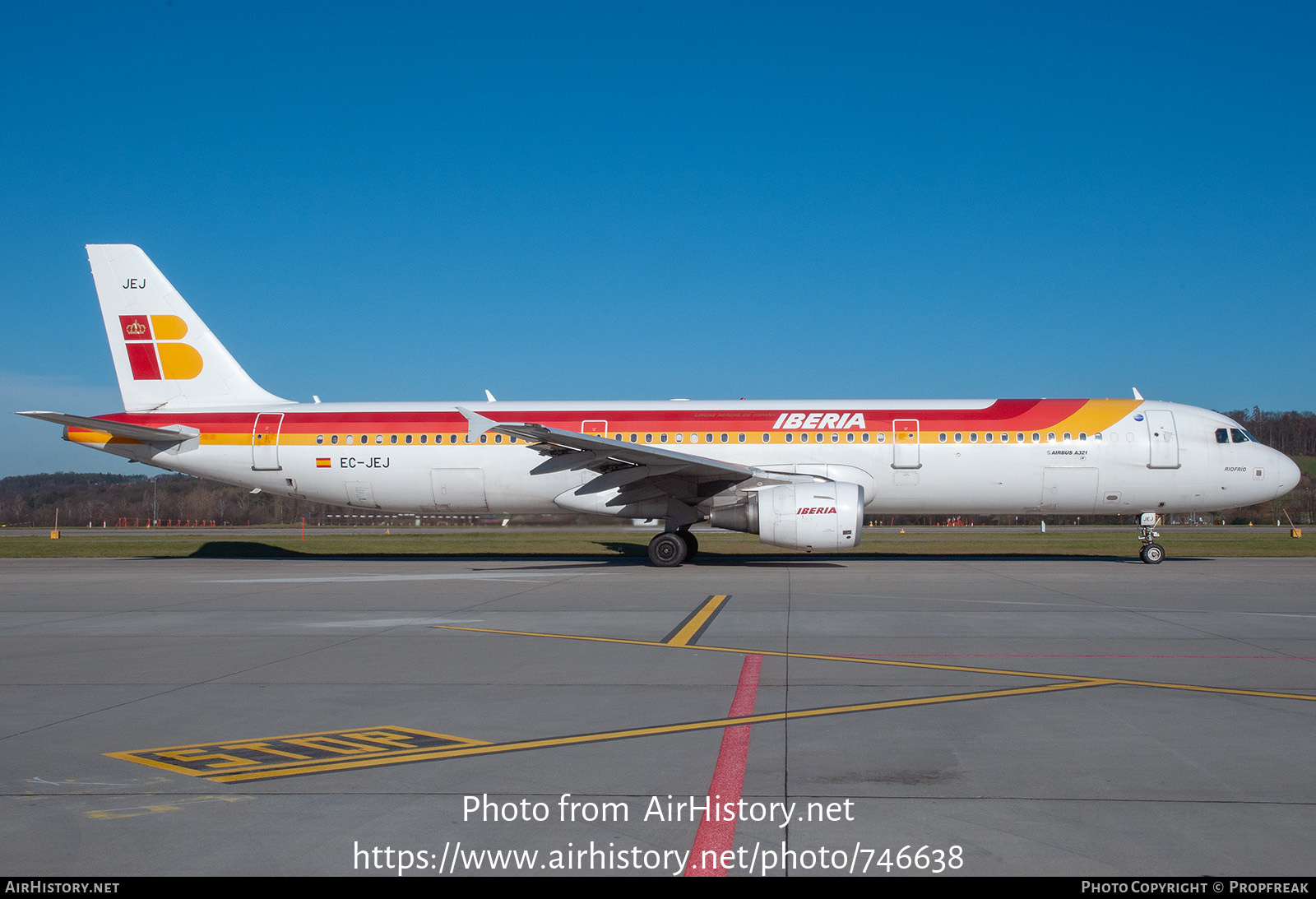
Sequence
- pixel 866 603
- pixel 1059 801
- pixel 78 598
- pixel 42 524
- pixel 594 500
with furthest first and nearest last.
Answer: pixel 42 524, pixel 594 500, pixel 78 598, pixel 866 603, pixel 1059 801

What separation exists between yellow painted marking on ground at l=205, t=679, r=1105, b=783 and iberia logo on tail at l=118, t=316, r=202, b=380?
19986 mm

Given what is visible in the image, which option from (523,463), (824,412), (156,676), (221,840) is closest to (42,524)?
(523,463)

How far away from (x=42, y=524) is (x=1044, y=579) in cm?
7764

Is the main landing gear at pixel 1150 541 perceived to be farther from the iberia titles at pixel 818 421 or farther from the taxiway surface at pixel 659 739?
the taxiway surface at pixel 659 739

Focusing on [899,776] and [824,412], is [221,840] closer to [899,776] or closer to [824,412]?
[899,776]

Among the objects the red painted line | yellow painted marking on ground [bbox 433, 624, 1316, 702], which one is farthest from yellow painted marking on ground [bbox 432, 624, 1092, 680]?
the red painted line

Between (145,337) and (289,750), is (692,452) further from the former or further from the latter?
(289,750)

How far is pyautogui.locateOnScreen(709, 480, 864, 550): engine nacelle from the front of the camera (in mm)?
17766

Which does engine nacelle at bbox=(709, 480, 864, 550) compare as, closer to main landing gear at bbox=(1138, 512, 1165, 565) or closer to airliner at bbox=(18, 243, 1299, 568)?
airliner at bbox=(18, 243, 1299, 568)

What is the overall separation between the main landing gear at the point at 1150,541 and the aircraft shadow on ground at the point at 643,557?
0.34 meters

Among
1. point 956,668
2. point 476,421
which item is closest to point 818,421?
point 476,421

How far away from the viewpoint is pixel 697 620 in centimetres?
1111
